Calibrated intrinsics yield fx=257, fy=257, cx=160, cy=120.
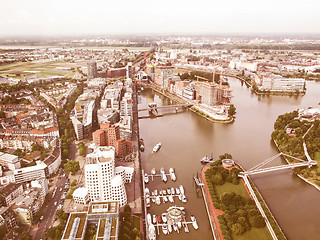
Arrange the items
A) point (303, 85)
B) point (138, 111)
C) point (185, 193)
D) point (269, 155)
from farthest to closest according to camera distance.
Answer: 1. point (303, 85)
2. point (138, 111)
3. point (269, 155)
4. point (185, 193)

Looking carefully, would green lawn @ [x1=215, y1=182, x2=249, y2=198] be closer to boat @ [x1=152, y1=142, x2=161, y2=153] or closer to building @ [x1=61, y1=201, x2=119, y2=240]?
building @ [x1=61, y1=201, x2=119, y2=240]

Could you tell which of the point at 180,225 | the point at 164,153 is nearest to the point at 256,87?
the point at 164,153

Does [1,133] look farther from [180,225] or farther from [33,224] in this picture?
[180,225]

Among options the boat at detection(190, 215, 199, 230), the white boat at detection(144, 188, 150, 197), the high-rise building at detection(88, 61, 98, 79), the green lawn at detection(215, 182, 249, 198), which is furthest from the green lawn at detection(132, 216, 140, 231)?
the high-rise building at detection(88, 61, 98, 79)

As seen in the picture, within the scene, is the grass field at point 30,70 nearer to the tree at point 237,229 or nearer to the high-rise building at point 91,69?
the high-rise building at point 91,69

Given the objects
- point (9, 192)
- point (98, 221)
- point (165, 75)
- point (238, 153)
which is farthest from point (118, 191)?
point (165, 75)

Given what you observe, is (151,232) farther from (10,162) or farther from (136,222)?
(10,162)
